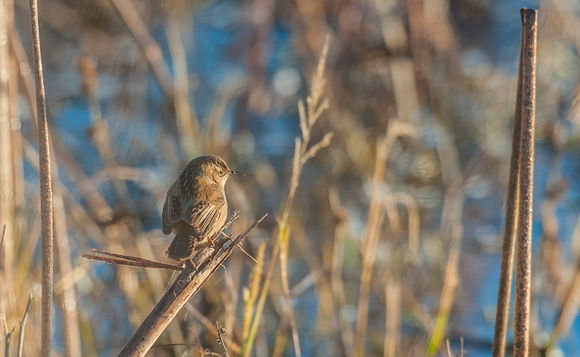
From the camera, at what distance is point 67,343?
2410mm

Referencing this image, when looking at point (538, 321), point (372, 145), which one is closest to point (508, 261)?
point (538, 321)

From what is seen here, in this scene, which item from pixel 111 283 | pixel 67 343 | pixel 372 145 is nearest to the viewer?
pixel 67 343

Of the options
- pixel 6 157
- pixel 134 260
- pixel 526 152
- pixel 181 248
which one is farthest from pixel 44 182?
pixel 6 157

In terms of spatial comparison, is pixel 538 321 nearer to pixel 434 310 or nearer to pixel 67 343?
pixel 434 310

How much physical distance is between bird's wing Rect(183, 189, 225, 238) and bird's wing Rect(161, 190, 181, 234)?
0.10 feet

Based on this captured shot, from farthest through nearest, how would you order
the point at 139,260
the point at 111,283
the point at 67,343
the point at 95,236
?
the point at 111,283 → the point at 95,236 → the point at 67,343 → the point at 139,260

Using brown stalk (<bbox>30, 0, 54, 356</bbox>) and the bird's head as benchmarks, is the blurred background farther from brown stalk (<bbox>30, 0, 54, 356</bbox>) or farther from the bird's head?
brown stalk (<bbox>30, 0, 54, 356</bbox>)

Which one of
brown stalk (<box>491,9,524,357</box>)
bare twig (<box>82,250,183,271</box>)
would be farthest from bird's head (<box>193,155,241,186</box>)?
brown stalk (<box>491,9,524,357</box>)

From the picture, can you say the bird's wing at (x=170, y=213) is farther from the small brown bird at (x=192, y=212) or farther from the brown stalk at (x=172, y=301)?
the brown stalk at (x=172, y=301)

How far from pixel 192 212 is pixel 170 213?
60 mm

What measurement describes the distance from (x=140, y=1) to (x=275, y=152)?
1.24m

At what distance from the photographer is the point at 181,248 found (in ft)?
4.98

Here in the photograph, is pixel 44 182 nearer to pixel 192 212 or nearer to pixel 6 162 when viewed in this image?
pixel 192 212

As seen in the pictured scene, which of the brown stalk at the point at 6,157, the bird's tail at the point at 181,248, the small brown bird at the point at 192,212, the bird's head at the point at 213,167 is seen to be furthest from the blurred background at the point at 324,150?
the bird's tail at the point at 181,248
